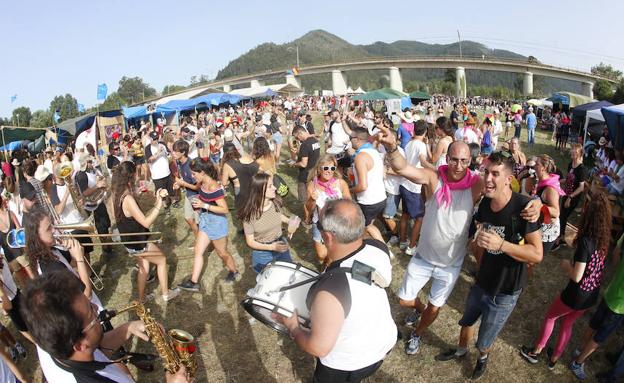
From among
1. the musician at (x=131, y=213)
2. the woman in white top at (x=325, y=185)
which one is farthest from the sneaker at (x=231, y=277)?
→ the woman in white top at (x=325, y=185)

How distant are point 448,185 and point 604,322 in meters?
1.74

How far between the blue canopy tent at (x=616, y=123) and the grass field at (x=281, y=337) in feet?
12.4

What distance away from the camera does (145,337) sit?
2.15 m

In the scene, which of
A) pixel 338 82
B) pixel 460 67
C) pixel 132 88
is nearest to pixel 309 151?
pixel 460 67

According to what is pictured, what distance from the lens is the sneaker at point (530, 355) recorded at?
A: 11.1ft

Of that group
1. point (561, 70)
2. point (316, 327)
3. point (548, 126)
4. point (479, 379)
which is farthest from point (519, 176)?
point (561, 70)

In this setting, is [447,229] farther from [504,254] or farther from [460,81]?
[460,81]

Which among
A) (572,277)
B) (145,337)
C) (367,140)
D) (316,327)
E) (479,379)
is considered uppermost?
(367,140)

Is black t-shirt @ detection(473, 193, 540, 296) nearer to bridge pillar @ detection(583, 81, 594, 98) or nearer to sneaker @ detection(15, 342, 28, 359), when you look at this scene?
sneaker @ detection(15, 342, 28, 359)

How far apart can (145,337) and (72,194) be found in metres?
3.75

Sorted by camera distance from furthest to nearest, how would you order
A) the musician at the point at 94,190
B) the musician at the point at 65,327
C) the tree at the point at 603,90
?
the tree at the point at 603,90 → the musician at the point at 94,190 → the musician at the point at 65,327

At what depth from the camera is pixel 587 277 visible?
9.38 ft

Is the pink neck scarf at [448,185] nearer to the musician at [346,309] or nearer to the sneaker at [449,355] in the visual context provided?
the musician at [346,309]

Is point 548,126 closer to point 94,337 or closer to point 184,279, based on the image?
point 184,279
